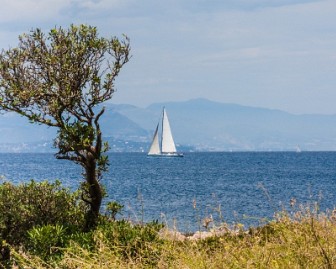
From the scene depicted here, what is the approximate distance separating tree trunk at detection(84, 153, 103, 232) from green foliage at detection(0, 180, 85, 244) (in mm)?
385

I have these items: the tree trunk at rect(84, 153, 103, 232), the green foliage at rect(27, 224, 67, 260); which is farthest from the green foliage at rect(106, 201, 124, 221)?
the green foliage at rect(27, 224, 67, 260)

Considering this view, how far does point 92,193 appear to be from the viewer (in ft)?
57.5

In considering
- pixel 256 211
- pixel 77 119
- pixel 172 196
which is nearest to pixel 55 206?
pixel 77 119

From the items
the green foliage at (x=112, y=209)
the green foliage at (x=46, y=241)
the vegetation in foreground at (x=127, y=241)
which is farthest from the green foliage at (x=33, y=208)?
the green foliage at (x=46, y=241)

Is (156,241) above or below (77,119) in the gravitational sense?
below

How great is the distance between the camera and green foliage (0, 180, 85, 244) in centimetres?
1672

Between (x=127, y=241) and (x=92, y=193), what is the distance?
334cm

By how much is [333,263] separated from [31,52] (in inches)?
416

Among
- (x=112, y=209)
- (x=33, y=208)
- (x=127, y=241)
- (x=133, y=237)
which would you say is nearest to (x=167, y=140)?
(x=112, y=209)

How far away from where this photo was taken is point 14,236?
1678 centimetres

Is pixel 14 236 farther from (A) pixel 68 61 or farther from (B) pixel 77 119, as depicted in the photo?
(A) pixel 68 61

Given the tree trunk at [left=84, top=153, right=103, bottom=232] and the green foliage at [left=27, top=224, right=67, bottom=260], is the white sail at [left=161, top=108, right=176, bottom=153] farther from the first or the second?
the green foliage at [left=27, top=224, right=67, bottom=260]

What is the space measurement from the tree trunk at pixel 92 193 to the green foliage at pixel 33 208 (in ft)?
1.26

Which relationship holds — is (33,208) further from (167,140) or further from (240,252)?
(167,140)
